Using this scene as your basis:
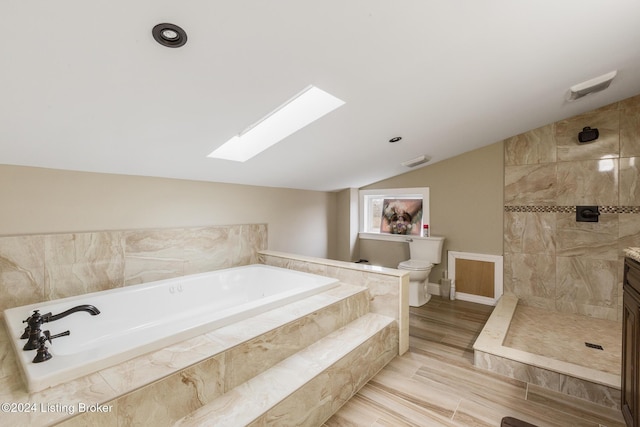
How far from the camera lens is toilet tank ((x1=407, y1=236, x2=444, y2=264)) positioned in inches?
150

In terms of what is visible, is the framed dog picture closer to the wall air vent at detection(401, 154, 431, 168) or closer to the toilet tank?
the toilet tank

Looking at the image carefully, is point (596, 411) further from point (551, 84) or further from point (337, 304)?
point (551, 84)

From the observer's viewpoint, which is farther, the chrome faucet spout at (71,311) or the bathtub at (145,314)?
the chrome faucet spout at (71,311)

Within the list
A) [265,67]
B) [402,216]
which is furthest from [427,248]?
[265,67]

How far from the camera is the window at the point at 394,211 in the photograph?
4.24 m

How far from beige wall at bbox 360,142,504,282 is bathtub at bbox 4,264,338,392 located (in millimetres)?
2190

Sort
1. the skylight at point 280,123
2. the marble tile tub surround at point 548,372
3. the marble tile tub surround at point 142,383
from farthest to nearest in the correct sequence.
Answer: the skylight at point 280,123
the marble tile tub surround at point 548,372
the marble tile tub surround at point 142,383

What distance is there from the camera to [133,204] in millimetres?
2557

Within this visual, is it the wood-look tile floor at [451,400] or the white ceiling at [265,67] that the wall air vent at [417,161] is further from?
the wood-look tile floor at [451,400]

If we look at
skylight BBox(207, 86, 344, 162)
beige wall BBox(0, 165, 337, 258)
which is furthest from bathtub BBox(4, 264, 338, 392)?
skylight BBox(207, 86, 344, 162)

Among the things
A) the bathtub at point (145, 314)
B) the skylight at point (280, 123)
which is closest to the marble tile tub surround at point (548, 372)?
the bathtub at point (145, 314)

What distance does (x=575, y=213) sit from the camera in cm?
313

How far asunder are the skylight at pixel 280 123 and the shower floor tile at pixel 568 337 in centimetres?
250

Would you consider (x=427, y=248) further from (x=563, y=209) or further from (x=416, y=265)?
(x=563, y=209)
